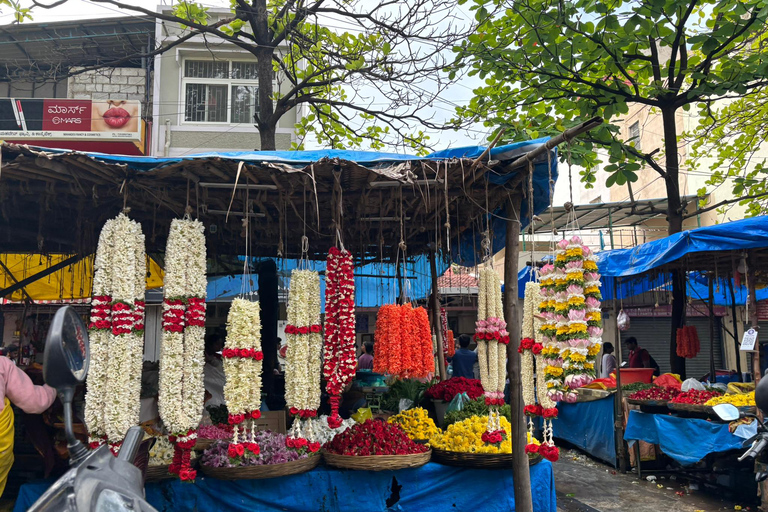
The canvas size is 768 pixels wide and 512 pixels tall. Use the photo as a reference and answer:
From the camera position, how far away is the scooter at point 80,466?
1.54 meters

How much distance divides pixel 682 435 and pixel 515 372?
3790 mm

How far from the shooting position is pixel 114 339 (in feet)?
16.3

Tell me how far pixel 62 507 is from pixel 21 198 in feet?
17.5

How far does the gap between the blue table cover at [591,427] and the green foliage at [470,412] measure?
3.48 m

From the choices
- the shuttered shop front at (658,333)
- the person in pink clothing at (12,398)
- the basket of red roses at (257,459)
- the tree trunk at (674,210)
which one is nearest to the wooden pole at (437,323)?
the basket of red roses at (257,459)

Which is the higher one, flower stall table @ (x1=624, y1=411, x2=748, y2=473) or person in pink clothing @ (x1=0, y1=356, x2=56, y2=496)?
person in pink clothing @ (x1=0, y1=356, x2=56, y2=496)

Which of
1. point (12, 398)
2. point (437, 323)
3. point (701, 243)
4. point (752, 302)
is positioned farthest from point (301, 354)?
point (752, 302)

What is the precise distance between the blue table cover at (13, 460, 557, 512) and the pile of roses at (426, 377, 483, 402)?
1774 mm

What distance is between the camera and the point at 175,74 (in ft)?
47.1

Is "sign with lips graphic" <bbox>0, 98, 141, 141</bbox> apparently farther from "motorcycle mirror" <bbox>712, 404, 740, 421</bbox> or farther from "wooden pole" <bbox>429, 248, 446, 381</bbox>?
"motorcycle mirror" <bbox>712, 404, 740, 421</bbox>

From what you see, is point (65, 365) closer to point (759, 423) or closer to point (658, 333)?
point (759, 423)

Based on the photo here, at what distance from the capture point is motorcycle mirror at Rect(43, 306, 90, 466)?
7.54 feet

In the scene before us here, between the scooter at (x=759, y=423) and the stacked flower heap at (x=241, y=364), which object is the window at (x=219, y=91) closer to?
the stacked flower heap at (x=241, y=364)

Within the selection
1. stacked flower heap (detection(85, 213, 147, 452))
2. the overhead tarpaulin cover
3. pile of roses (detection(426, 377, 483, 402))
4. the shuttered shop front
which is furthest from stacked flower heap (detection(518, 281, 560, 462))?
the shuttered shop front
